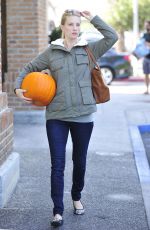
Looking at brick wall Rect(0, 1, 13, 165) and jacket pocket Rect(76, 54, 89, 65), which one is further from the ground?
jacket pocket Rect(76, 54, 89, 65)

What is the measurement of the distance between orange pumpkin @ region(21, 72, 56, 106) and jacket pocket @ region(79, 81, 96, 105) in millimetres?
246

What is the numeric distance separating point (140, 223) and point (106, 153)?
347 cm

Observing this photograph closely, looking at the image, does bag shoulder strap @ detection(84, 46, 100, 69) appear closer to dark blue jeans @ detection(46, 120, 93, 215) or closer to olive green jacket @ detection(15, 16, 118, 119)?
olive green jacket @ detection(15, 16, 118, 119)

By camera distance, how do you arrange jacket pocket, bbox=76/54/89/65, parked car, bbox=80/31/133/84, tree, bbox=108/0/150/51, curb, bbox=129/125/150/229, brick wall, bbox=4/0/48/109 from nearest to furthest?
jacket pocket, bbox=76/54/89/65
curb, bbox=129/125/150/229
brick wall, bbox=4/0/48/109
parked car, bbox=80/31/133/84
tree, bbox=108/0/150/51

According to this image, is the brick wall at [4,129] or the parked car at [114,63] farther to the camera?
the parked car at [114,63]

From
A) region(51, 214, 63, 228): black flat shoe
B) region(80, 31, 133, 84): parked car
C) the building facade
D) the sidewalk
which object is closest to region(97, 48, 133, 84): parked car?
region(80, 31, 133, 84): parked car

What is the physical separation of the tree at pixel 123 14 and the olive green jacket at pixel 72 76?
1399 inches

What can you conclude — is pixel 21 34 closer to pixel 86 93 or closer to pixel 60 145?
pixel 86 93

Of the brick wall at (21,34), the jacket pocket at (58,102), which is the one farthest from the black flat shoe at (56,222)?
the brick wall at (21,34)

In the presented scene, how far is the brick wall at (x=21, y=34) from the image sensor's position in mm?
11367

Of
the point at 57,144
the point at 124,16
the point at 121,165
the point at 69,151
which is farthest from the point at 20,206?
the point at 124,16

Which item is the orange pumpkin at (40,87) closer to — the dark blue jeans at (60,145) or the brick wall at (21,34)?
the dark blue jeans at (60,145)

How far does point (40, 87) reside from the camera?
5.36 meters

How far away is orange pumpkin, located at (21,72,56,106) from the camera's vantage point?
211 inches
